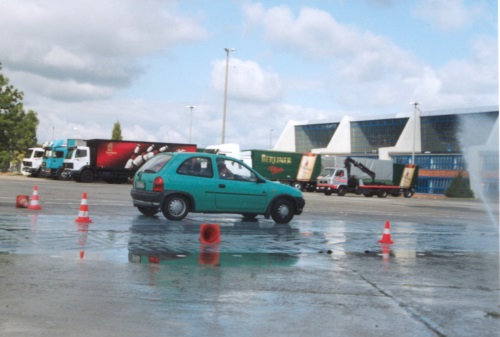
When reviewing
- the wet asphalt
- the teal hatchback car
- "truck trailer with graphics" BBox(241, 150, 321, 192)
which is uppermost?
"truck trailer with graphics" BBox(241, 150, 321, 192)

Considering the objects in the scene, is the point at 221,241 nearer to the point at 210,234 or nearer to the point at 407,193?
the point at 210,234

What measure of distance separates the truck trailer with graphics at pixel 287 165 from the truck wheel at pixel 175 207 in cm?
3632

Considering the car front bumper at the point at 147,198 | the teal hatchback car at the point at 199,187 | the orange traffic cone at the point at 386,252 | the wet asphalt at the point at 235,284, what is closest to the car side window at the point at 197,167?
the teal hatchback car at the point at 199,187

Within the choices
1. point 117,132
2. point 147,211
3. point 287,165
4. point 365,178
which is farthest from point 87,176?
point 117,132

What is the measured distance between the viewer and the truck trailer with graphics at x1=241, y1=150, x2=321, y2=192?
51188mm

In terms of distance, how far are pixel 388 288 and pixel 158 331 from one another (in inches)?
129

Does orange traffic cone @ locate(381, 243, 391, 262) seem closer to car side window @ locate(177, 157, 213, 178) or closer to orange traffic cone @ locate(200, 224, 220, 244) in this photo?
orange traffic cone @ locate(200, 224, 220, 244)

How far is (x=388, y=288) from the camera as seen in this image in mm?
7051

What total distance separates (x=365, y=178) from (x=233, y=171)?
37819 millimetres

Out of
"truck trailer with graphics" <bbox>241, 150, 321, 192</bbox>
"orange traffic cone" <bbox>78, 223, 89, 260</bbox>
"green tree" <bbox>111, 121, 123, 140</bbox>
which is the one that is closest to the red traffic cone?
"orange traffic cone" <bbox>78, 223, 89, 260</bbox>

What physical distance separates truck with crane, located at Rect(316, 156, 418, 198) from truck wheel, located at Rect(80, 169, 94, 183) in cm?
1742

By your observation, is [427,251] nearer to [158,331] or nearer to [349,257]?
[349,257]

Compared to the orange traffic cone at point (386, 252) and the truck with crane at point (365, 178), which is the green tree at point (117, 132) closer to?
the truck with crane at point (365, 178)

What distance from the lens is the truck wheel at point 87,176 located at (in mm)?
44600
